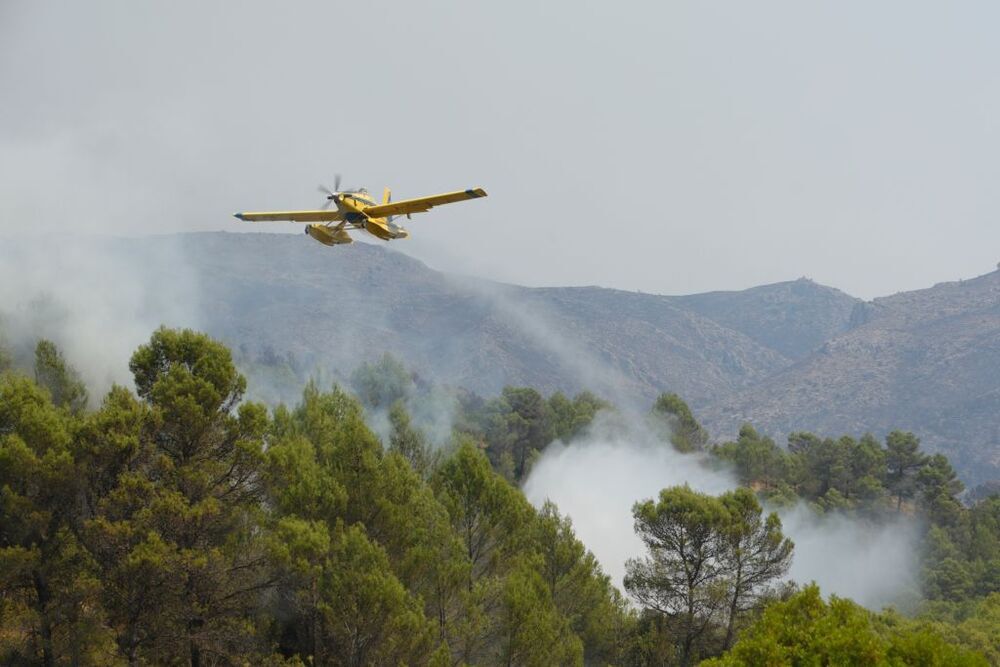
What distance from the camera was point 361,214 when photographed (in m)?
31.2

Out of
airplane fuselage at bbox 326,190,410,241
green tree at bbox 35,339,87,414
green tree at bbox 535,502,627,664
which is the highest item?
airplane fuselage at bbox 326,190,410,241

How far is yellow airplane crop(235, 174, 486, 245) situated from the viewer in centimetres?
2942

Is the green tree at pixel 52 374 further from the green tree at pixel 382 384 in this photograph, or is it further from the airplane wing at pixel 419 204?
the green tree at pixel 382 384

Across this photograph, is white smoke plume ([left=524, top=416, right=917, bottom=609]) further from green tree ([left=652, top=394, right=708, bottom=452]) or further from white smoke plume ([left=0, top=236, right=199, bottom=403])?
white smoke plume ([left=0, top=236, right=199, bottom=403])

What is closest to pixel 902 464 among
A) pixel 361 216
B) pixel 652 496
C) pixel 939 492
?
pixel 939 492

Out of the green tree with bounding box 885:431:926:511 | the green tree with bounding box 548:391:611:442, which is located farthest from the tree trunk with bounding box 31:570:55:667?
the green tree with bounding box 885:431:926:511

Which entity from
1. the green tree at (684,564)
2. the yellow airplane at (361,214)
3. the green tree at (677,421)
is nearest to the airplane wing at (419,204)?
the yellow airplane at (361,214)

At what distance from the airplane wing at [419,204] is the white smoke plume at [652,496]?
41.2 meters

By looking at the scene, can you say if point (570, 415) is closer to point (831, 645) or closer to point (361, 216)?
point (361, 216)

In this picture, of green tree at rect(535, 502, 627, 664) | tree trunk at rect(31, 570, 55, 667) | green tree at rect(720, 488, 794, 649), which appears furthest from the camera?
green tree at rect(720, 488, 794, 649)

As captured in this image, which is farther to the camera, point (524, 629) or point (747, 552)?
point (747, 552)

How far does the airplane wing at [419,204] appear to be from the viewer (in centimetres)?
2715

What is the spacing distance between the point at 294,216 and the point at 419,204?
8230 mm

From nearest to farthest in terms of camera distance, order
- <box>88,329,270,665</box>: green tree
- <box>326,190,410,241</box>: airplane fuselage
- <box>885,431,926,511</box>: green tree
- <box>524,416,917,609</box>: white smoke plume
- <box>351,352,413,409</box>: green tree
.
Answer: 1. <box>88,329,270,665</box>: green tree
2. <box>326,190,410,241</box>: airplane fuselage
3. <box>524,416,917,609</box>: white smoke plume
4. <box>885,431,926,511</box>: green tree
5. <box>351,352,413,409</box>: green tree
